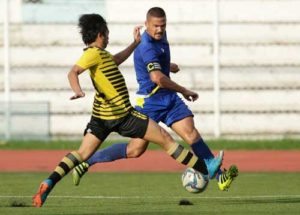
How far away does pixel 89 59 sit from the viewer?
1277 centimetres

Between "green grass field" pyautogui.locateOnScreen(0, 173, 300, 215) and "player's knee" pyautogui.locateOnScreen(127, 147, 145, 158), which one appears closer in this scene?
"green grass field" pyautogui.locateOnScreen(0, 173, 300, 215)

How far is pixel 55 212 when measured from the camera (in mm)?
12367

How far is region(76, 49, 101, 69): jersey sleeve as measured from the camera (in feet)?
41.8

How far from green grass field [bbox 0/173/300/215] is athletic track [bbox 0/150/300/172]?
1.43 metres

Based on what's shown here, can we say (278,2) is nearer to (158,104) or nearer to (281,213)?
(158,104)

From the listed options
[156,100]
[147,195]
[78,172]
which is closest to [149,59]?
[156,100]

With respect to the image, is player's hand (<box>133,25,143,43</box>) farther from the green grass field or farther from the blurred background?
the blurred background

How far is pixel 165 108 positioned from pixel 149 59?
0.68 m

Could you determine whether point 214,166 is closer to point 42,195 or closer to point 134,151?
point 134,151

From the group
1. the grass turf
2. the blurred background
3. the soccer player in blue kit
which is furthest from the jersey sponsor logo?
the blurred background

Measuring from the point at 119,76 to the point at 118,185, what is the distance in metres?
3.97

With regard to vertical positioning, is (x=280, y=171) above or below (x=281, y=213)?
below

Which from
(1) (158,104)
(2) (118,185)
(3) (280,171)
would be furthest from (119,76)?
(3) (280,171)

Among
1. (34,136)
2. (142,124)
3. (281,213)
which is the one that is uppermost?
(142,124)
